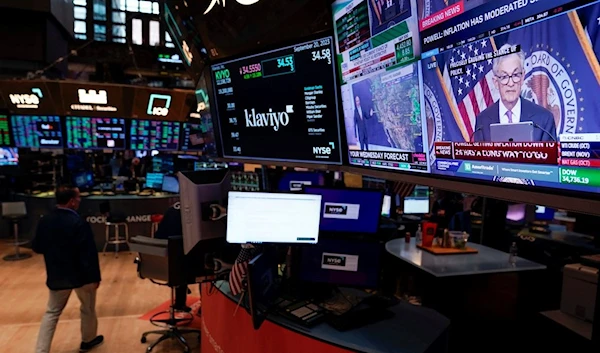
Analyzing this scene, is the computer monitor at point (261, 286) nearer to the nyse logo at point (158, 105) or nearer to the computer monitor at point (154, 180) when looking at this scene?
the computer monitor at point (154, 180)

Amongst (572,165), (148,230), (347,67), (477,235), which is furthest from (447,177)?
(148,230)

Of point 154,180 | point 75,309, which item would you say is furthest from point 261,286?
point 154,180

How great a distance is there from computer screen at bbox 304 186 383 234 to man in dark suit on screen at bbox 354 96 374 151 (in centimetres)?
31

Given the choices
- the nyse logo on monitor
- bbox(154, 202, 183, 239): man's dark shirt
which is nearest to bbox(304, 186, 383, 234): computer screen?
the nyse logo on monitor

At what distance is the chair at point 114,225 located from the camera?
7453 mm

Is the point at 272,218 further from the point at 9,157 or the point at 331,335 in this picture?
the point at 9,157

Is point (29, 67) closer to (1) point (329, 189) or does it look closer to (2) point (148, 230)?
(2) point (148, 230)

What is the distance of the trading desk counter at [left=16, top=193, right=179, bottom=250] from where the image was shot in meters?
8.05

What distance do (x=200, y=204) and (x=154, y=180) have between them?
21.7 feet

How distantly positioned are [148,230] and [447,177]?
7355mm

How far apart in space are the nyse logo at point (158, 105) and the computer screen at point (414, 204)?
5369mm

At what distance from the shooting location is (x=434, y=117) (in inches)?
83.0

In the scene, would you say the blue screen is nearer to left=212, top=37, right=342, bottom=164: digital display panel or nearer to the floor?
left=212, top=37, right=342, bottom=164: digital display panel

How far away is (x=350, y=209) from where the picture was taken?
2.72 metres
